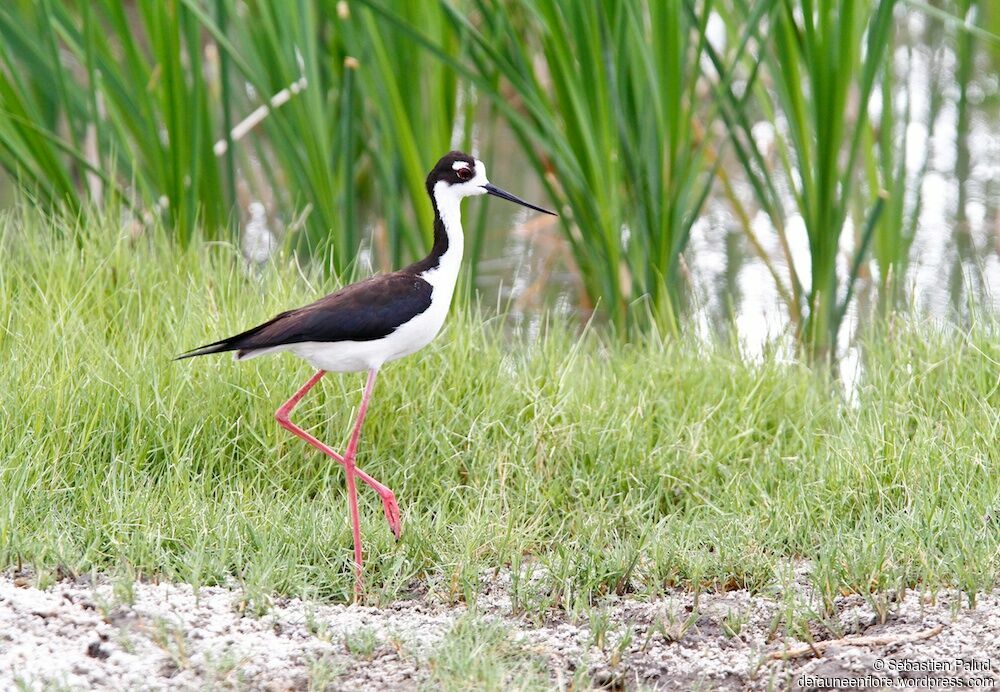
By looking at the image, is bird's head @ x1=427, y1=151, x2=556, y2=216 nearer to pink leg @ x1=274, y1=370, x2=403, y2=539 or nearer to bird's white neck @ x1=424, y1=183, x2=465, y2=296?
bird's white neck @ x1=424, y1=183, x2=465, y2=296

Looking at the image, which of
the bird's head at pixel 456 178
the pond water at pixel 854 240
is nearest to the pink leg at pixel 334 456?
the bird's head at pixel 456 178

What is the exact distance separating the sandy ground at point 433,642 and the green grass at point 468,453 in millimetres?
98

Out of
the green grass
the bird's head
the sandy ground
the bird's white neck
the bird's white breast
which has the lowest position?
the sandy ground

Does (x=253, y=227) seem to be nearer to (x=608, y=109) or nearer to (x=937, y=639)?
(x=608, y=109)

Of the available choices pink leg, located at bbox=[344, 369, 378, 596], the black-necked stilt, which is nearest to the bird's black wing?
the black-necked stilt

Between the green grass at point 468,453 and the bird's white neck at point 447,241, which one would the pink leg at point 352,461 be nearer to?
the green grass at point 468,453

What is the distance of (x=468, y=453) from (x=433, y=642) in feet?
3.56

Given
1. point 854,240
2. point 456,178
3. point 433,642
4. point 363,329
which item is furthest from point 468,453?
point 854,240

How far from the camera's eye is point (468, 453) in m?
4.13

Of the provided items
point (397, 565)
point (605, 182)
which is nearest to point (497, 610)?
point (397, 565)

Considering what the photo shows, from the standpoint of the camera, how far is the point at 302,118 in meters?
5.13

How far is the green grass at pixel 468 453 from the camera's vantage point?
3.50 m

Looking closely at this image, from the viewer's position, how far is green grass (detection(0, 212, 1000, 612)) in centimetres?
350

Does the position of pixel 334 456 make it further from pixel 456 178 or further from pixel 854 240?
pixel 854 240
